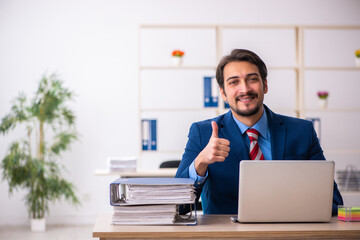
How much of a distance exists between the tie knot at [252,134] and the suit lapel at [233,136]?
5cm

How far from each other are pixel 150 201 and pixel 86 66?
4301 mm

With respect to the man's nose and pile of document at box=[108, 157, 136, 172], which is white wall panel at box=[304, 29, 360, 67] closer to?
pile of document at box=[108, 157, 136, 172]

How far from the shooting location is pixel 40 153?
5.14 m

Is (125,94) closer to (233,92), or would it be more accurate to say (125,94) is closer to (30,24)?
(30,24)

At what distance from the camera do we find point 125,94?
5.66 m

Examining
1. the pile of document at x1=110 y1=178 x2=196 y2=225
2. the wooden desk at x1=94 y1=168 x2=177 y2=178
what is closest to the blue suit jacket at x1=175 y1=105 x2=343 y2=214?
the pile of document at x1=110 y1=178 x2=196 y2=225

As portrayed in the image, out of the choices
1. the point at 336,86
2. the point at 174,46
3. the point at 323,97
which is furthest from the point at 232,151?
the point at 336,86

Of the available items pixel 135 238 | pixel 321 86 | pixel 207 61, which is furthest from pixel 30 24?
pixel 135 238

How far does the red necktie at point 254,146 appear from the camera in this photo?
209cm

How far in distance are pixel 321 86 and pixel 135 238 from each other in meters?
4.76

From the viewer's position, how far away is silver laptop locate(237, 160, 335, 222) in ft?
5.02

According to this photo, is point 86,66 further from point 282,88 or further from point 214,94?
point 282,88

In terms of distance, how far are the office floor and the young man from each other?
306cm

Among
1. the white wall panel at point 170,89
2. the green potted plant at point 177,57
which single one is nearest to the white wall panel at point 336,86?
the white wall panel at point 170,89
